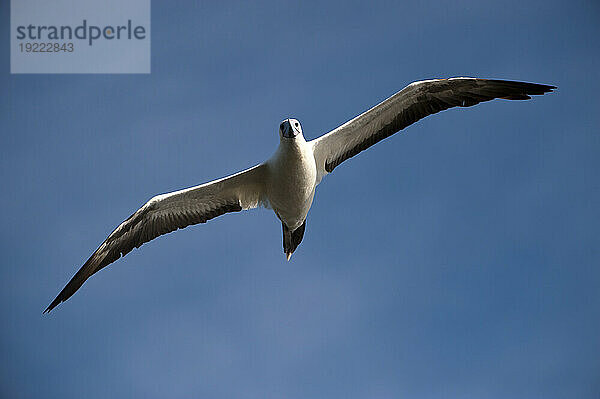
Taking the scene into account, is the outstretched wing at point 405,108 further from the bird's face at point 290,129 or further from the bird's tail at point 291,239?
the bird's tail at point 291,239

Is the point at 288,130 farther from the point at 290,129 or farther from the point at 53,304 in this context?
the point at 53,304

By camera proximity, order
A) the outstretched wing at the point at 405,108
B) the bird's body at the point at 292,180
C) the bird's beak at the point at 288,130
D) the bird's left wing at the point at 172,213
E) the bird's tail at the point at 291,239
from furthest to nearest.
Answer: the bird's tail at the point at 291,239
the bird's left wing at the point at 172,213
the outstretched wing at the point at 405,108
the bird's body at the point at 292,180
the bird's beak at the point at 288,130

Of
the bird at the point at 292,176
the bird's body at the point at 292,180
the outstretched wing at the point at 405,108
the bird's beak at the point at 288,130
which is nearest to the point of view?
the bird's beak at the point at 288,130

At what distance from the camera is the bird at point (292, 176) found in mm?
12391

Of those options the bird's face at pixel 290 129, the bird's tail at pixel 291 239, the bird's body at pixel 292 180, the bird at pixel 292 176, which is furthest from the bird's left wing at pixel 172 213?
the bird's face at pixel 290 129

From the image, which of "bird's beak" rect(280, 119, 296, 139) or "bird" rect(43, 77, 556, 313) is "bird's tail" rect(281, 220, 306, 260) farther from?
"bird's beak" rect(280, 119, 296, 139)

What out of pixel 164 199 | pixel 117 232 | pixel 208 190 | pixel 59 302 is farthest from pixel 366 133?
pixel 59 302

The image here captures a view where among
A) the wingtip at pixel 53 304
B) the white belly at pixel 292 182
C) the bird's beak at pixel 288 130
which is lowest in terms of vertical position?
the wingtip at pixel 53 304

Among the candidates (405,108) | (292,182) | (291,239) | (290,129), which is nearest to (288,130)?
(290,129)

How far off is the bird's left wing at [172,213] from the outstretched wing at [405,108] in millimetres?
1619

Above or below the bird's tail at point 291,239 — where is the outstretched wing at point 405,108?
above

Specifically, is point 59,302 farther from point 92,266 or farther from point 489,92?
point 489,92

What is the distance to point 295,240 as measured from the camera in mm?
13758

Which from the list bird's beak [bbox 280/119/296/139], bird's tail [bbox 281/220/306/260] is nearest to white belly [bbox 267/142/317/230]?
bird's beak [bbox 280/119/296/139]
